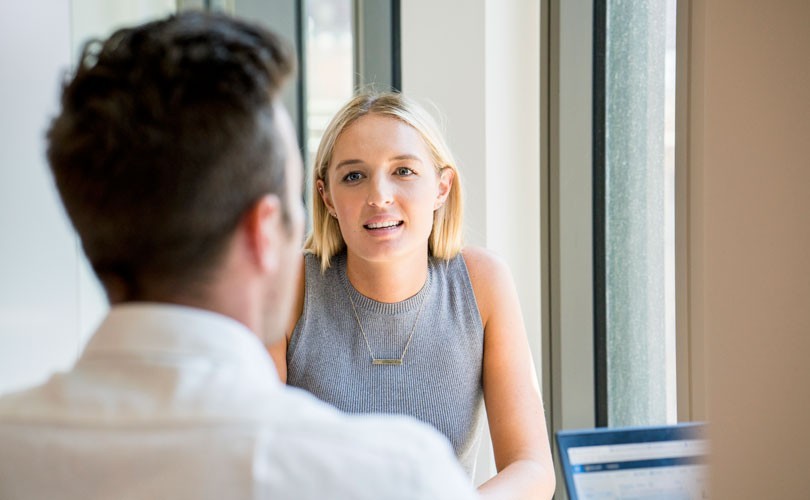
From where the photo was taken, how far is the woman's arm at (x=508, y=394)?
1.53m

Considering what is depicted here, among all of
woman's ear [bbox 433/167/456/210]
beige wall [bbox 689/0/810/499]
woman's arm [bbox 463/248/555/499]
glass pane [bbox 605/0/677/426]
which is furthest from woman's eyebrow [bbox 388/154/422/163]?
beige wall [bbox 689/0/810/499]

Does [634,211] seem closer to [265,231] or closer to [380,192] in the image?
[380,192]

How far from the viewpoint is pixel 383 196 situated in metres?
1.69

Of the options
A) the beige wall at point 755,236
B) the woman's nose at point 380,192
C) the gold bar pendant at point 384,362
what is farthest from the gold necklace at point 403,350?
the beige wall at point 755,236

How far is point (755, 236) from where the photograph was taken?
0.55 metres

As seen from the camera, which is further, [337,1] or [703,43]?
[337,1]

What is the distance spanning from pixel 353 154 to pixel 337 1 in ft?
3.04

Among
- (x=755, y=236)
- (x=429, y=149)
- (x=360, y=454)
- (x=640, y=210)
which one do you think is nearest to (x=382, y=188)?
(x=429, y=149)

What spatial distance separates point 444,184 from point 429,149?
10cm

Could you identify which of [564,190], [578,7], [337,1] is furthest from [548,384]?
[337,1]

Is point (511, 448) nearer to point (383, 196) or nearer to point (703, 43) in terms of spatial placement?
point (383, 196)

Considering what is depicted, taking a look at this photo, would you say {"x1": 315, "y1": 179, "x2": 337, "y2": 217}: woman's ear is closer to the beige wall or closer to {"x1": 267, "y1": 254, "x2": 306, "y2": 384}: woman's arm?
{"x1": 267, "y1": 254, "x2": 306, "y2": 384}: woman's arm

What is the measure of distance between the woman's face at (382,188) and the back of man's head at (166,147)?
0.93 m

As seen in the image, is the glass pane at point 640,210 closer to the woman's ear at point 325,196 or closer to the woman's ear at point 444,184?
the woman's ear at point 444,184
